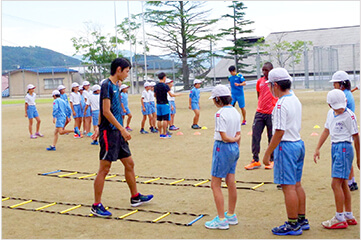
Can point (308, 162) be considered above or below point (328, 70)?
below

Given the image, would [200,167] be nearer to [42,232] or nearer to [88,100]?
[42,232]

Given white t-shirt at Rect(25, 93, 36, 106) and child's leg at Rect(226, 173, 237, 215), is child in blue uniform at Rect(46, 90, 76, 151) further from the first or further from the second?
child's leg at Rect(226, 173, 237, 215)

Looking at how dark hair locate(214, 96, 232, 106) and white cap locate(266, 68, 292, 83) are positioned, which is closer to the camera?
white cap locate(266, 68, 292, 83)

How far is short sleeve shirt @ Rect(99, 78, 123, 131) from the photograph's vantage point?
6703 mm

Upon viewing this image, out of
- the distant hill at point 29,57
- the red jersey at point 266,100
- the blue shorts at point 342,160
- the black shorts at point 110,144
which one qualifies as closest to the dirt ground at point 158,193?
the blue shorts at point 342,160

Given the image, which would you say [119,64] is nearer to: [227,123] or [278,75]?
[227,123]

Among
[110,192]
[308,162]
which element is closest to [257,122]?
[308,162]

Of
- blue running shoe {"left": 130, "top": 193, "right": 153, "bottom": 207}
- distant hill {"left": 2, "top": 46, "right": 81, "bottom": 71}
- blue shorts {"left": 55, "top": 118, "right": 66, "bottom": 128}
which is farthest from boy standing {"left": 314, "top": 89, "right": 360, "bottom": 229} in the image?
distant hill {"left": 2, "top": 46, "right": 81, "bottom": 71}

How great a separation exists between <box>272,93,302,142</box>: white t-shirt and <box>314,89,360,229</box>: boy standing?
60 cm

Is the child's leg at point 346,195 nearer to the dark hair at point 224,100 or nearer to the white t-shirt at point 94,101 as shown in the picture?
the dark hair at point 224,100

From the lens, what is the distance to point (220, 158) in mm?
6000

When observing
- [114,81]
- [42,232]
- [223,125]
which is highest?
[114,81]

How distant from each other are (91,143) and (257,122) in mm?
6392

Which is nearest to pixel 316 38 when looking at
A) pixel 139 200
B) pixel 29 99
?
pixel 29 99
